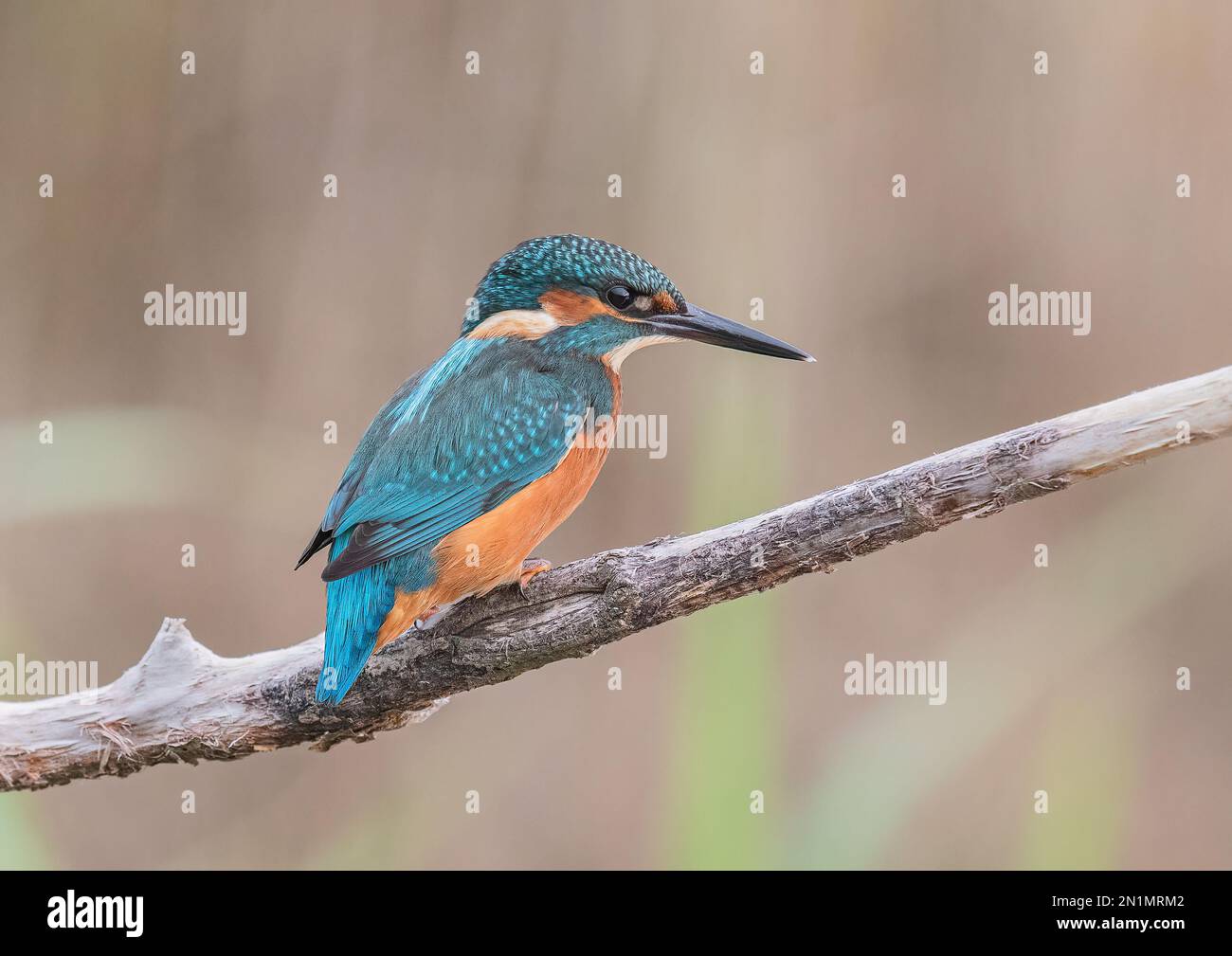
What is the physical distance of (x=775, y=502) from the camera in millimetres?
2125

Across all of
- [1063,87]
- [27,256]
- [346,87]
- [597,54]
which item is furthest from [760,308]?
[27,256]

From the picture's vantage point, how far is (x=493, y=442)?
215 centimetres

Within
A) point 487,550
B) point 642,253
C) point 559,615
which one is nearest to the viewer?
point 559,615

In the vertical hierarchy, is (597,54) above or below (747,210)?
above

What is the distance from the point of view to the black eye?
236 centimetres

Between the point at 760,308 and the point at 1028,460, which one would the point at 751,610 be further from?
the point at 760,308

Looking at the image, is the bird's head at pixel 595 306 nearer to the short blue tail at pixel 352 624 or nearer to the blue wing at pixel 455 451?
the blue wing at pixel 455 451

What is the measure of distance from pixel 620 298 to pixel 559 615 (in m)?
0.75

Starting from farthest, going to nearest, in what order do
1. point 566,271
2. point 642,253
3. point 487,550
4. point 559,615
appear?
point 642,253, point 566,271, point 487,550, point 559,615

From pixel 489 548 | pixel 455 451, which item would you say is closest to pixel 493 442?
pixel 455 451

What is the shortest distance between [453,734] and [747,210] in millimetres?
1673

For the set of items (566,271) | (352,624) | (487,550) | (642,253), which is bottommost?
(352,624)

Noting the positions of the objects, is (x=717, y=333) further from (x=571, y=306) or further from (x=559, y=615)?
(x=559, y=615)

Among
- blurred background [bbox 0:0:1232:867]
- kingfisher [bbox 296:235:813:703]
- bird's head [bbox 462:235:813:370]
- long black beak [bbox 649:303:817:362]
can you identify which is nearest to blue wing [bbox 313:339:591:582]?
kingfisher [bbox 296:235:813:703]
